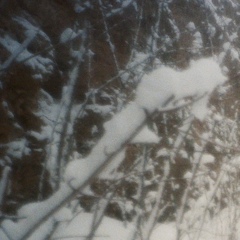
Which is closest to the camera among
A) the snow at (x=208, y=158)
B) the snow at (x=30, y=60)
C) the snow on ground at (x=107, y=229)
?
the snow on ground at (x=107, y=229)

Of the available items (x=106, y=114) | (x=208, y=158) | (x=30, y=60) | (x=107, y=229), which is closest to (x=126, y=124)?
(x=30, y=60)

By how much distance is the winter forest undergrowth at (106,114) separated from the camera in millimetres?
1344

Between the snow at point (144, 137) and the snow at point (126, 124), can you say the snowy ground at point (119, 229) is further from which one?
the snow at point (144, 137)

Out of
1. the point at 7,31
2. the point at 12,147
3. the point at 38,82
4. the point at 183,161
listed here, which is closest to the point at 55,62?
the point at 38,82

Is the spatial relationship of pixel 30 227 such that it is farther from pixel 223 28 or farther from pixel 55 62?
pixel 223 28

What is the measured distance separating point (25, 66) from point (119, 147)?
2.74m

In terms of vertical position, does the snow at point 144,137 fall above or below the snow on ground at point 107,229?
below

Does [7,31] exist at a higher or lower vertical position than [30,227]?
higher

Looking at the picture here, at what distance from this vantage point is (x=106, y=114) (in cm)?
451

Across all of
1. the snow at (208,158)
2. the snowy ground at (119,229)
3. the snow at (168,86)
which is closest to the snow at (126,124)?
the snow at (168,86)

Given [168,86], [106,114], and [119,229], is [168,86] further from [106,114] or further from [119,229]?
[106,114]

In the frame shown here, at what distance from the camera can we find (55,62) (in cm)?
411

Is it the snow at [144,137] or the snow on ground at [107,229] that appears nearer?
the snow at [144,137]

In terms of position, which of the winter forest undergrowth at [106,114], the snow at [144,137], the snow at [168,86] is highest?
the winter forest undergrowth at [106,114]
